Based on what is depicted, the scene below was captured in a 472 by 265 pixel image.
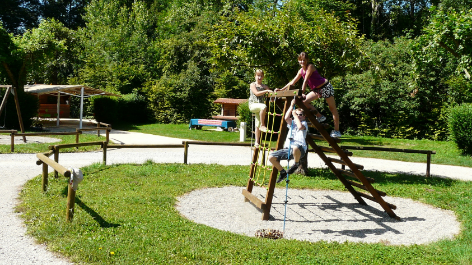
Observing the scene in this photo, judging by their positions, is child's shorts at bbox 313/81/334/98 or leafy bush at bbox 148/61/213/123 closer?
child's shorts at bbox 313/81/334/98

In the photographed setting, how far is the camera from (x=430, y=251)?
5273 mm

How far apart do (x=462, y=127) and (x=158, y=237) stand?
581 inches

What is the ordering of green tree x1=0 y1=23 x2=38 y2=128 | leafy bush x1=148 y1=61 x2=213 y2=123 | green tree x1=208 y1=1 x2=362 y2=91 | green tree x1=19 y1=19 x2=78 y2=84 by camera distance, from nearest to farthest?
green tree x1=208 y1=1 x2=362 y2=91 → green tree x1=0 y1=23 x2=38 y2=128 → green tree x1=19 y1=19 x2=78 y2=84 → leafy bush x1=148 y1=61 x2=213 y2=123

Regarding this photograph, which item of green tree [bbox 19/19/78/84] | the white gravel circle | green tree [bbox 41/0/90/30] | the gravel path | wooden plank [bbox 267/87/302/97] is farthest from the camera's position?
green tree [bbox 41/0/90/30]

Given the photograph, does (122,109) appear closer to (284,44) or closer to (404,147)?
(404,147)

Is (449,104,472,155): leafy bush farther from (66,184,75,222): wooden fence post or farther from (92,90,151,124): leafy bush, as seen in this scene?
(92,90,151,124): leafy bush

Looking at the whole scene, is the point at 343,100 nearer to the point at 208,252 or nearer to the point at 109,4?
A: the point at 208,252

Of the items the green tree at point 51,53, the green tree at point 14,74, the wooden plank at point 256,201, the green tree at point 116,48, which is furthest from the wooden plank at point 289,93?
the green tree at point 116,48

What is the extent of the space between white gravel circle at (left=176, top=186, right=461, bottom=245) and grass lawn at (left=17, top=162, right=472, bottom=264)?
335 millimetres

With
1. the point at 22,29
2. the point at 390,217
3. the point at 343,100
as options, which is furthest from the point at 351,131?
the point at 22,29

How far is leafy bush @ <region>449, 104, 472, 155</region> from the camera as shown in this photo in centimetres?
1614

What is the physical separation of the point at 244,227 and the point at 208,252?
1506mm

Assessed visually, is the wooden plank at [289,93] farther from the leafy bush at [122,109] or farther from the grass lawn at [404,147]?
the leafy bush at [122,109]

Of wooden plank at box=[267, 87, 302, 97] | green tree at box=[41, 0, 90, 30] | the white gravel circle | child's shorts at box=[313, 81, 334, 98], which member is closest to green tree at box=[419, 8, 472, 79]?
the white gravel circle
